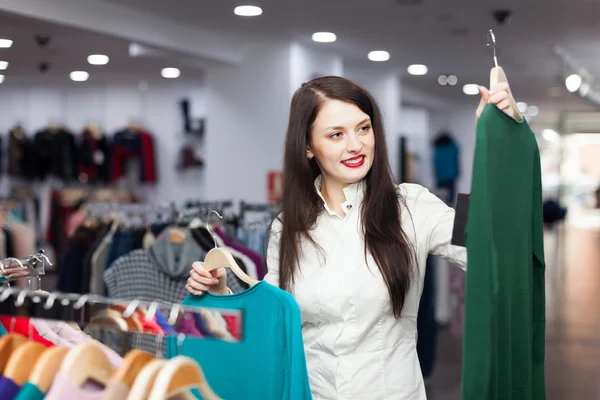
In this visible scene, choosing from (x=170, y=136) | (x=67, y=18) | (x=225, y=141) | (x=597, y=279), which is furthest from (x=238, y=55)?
(x=597, y=279)

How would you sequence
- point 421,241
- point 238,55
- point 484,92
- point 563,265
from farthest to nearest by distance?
point 563,265
point 238,55
point 421,241
point 484,92

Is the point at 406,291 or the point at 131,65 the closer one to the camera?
the point at 406,291

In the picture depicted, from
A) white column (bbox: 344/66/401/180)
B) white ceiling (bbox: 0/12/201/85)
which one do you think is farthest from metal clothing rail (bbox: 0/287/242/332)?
white column (bbox: 344/66/401/180)

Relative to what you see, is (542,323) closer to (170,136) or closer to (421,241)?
(421,241)

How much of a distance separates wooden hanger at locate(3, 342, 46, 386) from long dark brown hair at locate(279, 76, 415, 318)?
0.85 m

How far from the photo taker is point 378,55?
9391 mm

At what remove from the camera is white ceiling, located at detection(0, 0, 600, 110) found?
21.5ft

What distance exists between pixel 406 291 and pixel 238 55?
6661 millimetres

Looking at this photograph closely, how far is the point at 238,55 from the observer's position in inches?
332

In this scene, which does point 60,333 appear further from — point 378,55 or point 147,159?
point 147,159

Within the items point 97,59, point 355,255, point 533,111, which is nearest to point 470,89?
point 533,111

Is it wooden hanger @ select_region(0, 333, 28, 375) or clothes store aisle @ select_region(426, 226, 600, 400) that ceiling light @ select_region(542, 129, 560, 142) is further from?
wooden hanger @ select_region(0, 333, 28, 375)

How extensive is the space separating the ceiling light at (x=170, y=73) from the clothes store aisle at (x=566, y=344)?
478 centimetres

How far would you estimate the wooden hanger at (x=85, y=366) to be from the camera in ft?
4.30
